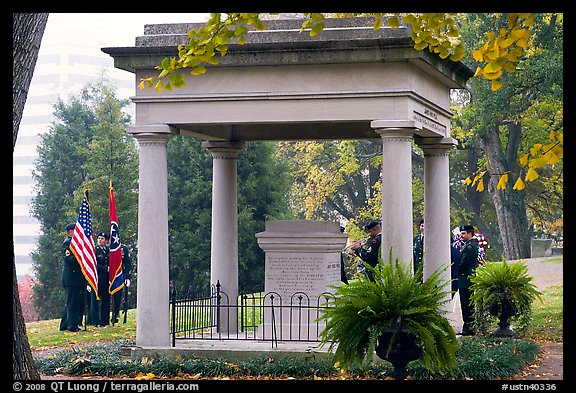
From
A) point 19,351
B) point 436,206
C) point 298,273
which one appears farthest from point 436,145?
point 19,351

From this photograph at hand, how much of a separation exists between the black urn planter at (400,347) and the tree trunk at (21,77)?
389 cm

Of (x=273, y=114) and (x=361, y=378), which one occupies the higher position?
(x=273, y=114)

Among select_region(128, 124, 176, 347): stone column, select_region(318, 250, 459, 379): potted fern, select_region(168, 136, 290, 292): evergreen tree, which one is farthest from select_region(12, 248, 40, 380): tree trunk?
select_region(168, 136, 290, 292): evergreen tree

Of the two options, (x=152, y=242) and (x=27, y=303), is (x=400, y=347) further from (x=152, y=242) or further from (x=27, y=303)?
(x=27, y=303)

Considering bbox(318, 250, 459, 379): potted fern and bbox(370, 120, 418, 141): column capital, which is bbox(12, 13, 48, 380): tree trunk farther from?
bbox(370, 120, 418, 141): column capital

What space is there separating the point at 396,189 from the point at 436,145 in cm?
308

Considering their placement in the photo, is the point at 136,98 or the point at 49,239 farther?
the point at 49,239

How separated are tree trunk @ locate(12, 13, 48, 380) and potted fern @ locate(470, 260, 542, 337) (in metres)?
9.58

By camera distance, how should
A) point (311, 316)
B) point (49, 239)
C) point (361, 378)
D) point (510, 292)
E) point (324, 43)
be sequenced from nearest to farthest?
point (361, 378), point (324, 43), point (311, 316), point (510, 292), point (49, 239)

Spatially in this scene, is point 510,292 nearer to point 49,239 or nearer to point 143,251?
point 143,251

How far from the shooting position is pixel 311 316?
47.2 ft

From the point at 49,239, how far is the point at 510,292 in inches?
1002

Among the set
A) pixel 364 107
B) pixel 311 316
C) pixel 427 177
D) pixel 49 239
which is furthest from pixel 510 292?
pixel 49 239

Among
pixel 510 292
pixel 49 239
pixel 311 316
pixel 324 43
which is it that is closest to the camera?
pixel 324 43
